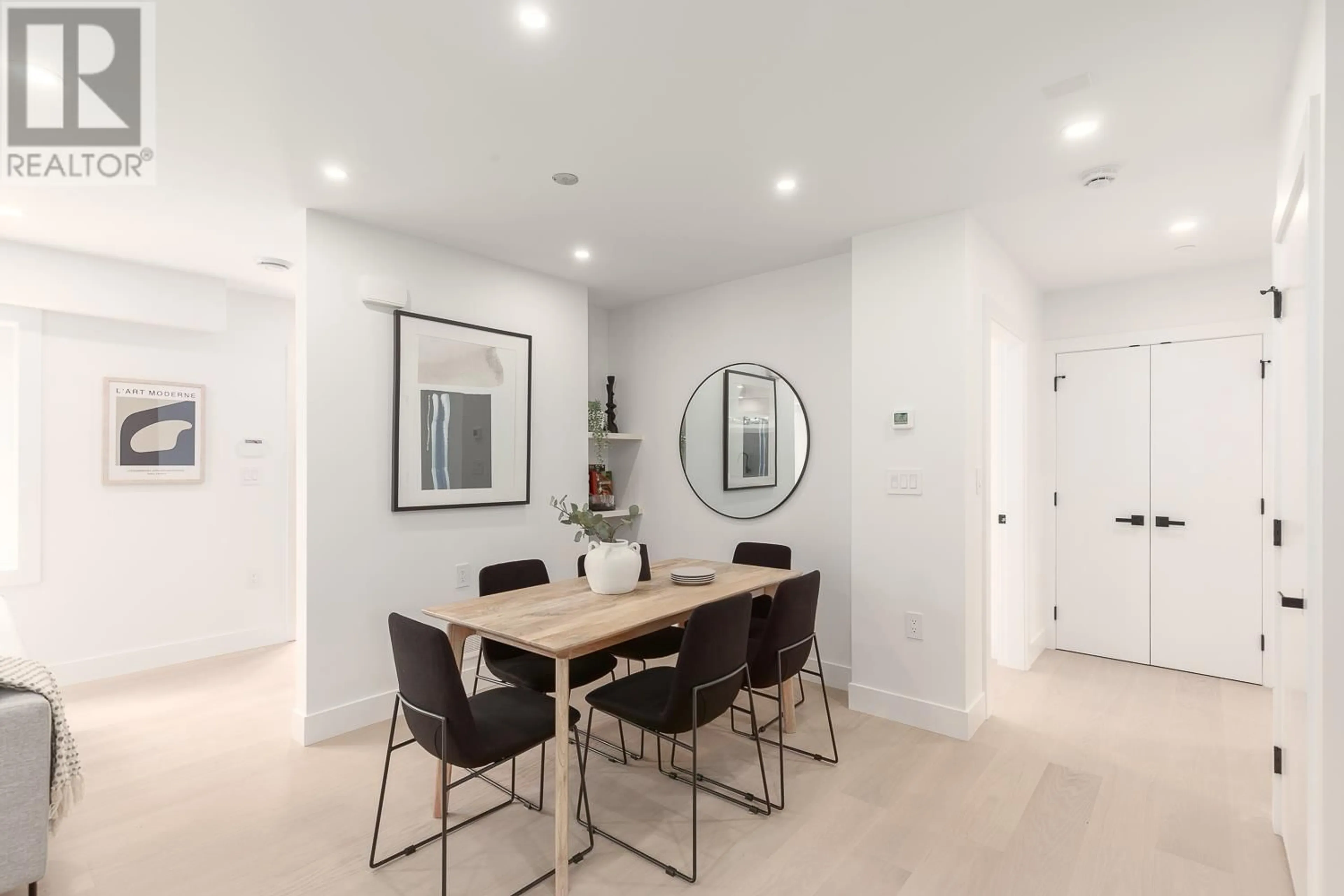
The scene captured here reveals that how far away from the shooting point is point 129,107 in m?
2.24

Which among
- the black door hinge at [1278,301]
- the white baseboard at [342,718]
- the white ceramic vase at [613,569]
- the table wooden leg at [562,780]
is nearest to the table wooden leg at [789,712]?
the white ceramic vase at [613,569]

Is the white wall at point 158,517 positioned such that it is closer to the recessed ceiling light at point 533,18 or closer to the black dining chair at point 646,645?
the black dining chair at point 646,645

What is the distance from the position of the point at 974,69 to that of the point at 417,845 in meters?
3.20

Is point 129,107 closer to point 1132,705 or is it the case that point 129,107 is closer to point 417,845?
point 417,845

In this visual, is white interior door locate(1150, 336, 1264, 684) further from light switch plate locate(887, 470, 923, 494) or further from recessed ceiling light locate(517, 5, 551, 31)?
recessed ceiling light locate(517, 5, 551, 31)

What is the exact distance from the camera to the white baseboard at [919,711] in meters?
3.13

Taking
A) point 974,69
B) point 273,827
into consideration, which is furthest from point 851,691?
point 974,69

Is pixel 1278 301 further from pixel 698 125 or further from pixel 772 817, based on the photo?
pixel 772 817

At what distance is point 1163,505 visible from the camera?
414 centimetres

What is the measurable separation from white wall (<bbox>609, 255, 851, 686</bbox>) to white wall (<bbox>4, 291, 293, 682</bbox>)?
264 centimetres

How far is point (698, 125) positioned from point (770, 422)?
2242mm

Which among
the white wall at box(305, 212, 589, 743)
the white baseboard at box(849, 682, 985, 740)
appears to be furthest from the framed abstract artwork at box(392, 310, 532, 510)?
the white baseboard at box(849, 682, 985, 740)

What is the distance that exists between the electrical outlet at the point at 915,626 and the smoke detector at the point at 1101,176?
2.14 m

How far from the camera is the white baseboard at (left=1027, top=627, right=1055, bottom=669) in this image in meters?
4.23
